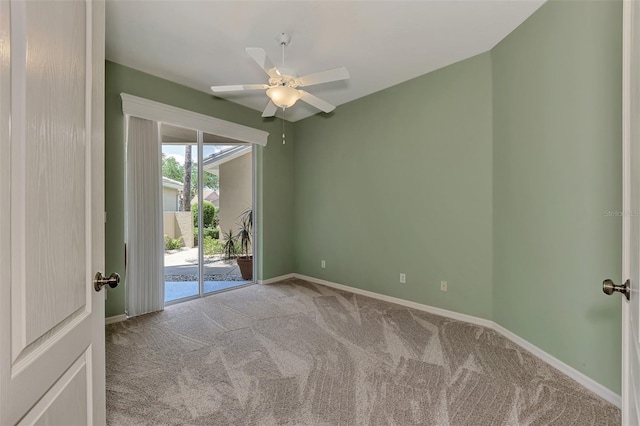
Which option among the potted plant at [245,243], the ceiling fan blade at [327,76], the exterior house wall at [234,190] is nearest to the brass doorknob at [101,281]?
the ceiling fan blade at [327,76]

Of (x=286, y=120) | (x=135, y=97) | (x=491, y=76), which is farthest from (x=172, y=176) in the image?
(x=491, y=76)

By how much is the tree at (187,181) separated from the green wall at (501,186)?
1831mm

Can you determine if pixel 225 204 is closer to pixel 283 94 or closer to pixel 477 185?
pixel 283 94

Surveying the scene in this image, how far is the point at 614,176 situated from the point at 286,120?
4141 millimetres

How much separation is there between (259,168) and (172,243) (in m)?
1.69

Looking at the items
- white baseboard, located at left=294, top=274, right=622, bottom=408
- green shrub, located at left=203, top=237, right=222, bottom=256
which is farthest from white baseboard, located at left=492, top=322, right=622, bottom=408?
green shrub, located at left=203, top=237, right=222, bottom=256

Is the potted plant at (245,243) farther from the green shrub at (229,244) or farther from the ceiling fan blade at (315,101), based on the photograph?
the ceiling fan blade at (315,101)

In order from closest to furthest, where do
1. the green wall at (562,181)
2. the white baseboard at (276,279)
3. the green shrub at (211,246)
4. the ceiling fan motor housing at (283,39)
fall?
1. the green wall at (562,181)
2. the ceiling fan motor housing at (283,39)
3. the green shrub at (211,246)
4. the white baseboard at (276,279)

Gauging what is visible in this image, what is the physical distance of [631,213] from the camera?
0.99 meters

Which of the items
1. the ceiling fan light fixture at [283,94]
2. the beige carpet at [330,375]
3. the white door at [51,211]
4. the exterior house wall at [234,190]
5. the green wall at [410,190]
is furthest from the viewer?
the exterior house wall at [234,190]

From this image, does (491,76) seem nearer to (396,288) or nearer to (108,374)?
(396,288)

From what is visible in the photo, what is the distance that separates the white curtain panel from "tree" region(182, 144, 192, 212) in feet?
1.49

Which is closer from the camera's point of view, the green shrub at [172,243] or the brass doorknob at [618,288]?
the brass doorknob at [618,288]

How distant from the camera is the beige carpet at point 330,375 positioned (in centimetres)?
171
